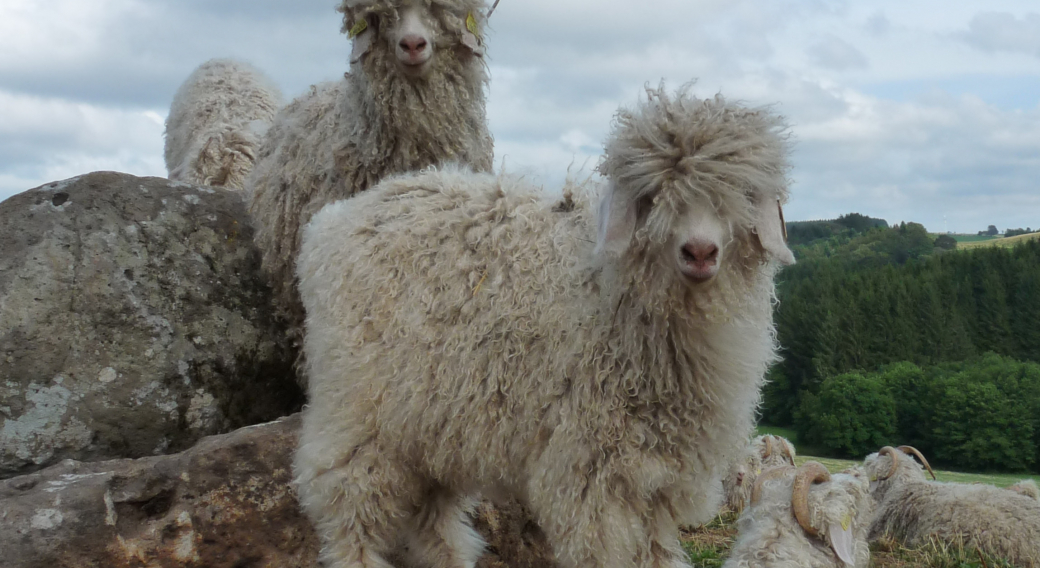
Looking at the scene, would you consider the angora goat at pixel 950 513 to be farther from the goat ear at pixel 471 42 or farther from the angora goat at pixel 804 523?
the goat ear at pixel 471 42

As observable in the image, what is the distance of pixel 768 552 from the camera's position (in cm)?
426

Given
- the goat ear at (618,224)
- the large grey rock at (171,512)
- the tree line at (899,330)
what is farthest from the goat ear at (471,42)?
the tree line at (899,330)

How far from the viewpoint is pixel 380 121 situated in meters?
5.11

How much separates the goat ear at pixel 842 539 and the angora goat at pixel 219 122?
5788 millimetres

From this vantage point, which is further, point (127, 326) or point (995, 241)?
point (995, 241)

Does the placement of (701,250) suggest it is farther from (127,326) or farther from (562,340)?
(127,326)

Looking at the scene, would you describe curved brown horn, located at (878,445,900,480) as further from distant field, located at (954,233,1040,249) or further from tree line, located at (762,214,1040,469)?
distant field, located at (954,233,1040,249)

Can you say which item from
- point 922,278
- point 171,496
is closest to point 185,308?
point 171,496

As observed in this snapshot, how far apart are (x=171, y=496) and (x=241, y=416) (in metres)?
1.37

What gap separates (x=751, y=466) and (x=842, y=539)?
2090mm

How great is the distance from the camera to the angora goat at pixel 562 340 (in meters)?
3.02

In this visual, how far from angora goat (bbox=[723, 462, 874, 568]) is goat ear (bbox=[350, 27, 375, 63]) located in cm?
329

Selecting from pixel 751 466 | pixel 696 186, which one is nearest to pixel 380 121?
pixel 696 186

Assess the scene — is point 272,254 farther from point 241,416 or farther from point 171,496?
point 171,496
